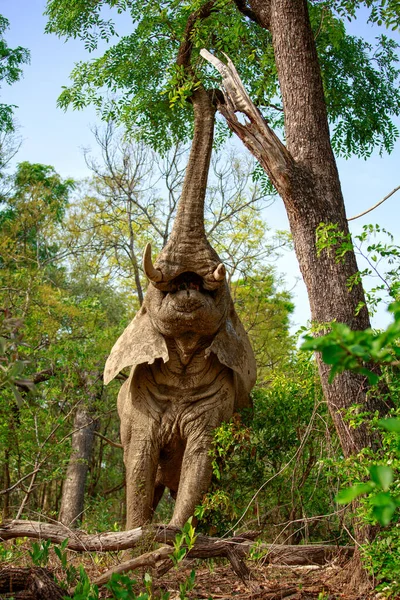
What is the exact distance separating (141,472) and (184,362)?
1.09 metres

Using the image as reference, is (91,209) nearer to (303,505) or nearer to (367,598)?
(303,505)

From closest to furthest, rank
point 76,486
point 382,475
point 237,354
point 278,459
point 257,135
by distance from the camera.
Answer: point 382,475
point 257,135
point 237,354
point 278,459
point 76,486

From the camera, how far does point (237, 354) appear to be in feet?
23.6

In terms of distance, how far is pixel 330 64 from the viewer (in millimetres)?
10547

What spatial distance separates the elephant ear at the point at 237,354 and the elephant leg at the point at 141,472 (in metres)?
0.92

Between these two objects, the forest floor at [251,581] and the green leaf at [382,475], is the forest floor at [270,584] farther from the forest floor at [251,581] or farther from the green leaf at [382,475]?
the green leaf at [382,475]

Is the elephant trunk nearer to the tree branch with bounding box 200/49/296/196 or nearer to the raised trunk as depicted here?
the raised trunk

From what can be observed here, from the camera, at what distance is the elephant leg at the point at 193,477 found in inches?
261

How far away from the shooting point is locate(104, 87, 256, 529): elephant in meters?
6.63

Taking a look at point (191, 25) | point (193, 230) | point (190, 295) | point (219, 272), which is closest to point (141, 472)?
point (190, 295)

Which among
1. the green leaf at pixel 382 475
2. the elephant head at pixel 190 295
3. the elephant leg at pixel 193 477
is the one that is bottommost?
the green leaf at pixel 382 475

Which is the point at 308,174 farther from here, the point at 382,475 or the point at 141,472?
the point at 382,475

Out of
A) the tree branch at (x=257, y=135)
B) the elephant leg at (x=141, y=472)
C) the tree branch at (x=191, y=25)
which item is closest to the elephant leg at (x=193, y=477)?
the elephant leg at (x=141, y=472)

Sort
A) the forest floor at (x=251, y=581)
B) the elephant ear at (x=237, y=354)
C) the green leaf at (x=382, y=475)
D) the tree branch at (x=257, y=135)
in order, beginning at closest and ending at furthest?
the green leaf at (x=382, y=475) < the forest floor at (x=251, y=581) < the tree branch at (x=257, y=135) < the elephant ear at (x=237, y=354)
